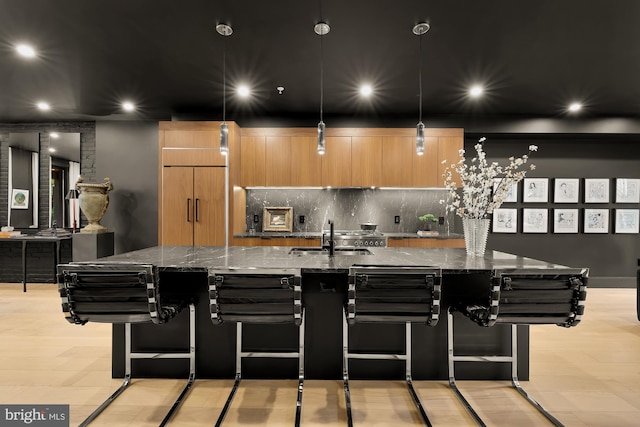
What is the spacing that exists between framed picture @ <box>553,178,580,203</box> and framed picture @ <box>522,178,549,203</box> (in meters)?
0.15

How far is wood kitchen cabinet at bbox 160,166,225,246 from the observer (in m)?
4.77

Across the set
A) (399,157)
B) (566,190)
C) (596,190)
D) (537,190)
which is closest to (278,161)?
(399,157)

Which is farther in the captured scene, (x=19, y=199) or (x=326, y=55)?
(x=19, y=199)

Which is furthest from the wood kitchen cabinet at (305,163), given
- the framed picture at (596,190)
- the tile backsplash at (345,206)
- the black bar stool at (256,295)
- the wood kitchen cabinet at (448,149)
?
the framed picture at (596,190)

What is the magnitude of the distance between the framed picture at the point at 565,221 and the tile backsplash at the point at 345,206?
2.01 m

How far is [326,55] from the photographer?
3.26 meters

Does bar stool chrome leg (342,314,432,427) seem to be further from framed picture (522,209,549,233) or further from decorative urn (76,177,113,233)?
decorative urn (76,177,113,233)

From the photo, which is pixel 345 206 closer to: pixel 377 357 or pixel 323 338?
pixel 323 338

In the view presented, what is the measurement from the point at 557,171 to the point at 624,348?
3333 millimetres

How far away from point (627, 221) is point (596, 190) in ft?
2.39

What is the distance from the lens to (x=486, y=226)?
2.71m

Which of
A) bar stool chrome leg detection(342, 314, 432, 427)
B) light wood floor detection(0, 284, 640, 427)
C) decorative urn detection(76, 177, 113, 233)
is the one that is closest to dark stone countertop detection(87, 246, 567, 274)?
bar stool chrome leg detection(342, 314, 432, 427)

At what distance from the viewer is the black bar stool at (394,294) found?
189 cm

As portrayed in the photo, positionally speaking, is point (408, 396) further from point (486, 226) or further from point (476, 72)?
point (476, 72)
